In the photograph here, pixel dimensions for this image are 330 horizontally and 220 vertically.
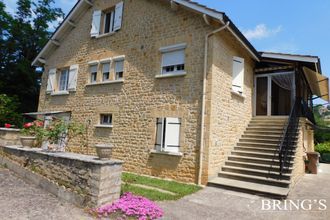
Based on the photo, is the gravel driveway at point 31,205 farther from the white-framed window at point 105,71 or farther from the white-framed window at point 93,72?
the white-framed window at point 93,72

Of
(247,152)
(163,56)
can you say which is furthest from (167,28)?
(247,152)

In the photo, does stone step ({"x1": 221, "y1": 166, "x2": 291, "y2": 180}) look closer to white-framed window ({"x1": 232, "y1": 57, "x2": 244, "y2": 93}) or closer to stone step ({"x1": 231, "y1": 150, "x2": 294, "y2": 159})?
stone step ({"x1": 231, "y1": 150, "x2": 294, "y2": 159})

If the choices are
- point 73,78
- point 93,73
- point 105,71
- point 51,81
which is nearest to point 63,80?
point 51,81

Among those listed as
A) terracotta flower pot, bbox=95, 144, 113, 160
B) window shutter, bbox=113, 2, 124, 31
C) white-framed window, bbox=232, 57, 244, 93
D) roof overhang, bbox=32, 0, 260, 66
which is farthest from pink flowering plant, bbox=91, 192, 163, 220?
window shutter, bbox=113, 2, 124, 31

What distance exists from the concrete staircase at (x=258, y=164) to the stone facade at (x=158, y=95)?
0.46 meters

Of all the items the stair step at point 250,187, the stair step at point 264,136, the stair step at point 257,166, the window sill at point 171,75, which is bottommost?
the stair step at point 250,187

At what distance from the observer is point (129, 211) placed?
5551mm

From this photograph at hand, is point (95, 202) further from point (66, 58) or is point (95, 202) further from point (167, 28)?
point (66, 58)

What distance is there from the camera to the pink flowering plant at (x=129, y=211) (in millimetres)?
5496

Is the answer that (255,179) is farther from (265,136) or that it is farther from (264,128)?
(264,128)

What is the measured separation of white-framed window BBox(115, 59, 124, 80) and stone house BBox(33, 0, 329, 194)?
0.18 feet

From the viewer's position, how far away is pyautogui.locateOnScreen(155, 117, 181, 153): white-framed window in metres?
9.94

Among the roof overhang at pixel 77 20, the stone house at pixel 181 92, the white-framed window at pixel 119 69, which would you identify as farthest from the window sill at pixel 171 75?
the white-framed window at pixel 119 69

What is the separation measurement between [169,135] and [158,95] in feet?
5.99
